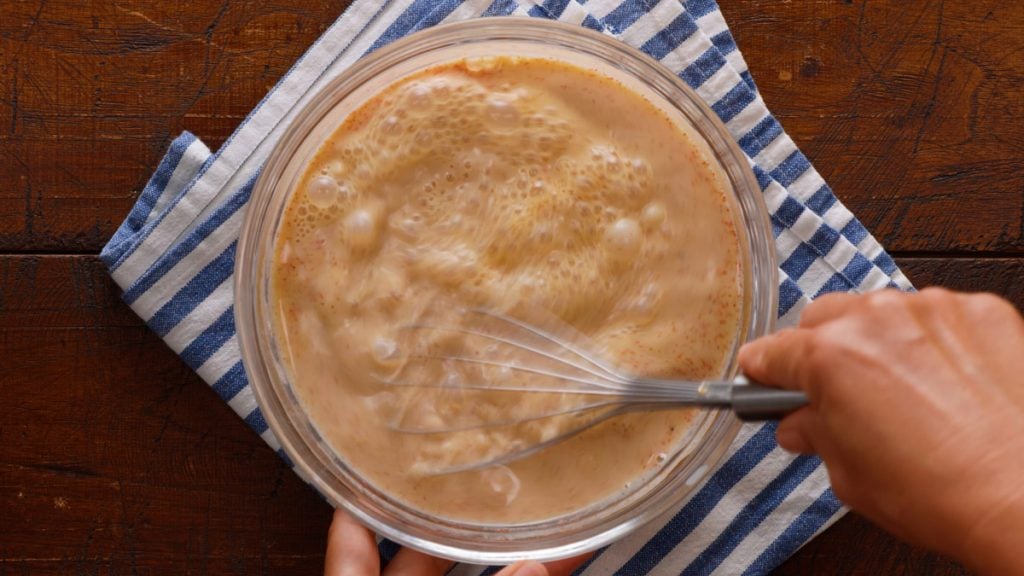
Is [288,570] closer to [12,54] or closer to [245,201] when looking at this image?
[245,201]

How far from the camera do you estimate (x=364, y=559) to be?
86 centimetres

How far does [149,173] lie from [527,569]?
0.56m

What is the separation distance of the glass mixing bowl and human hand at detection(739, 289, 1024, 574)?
214 millimetres

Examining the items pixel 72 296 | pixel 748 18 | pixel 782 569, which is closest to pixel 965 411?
pixel 782 569

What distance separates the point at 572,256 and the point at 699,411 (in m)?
0.19

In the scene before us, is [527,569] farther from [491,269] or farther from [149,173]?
[149,173]

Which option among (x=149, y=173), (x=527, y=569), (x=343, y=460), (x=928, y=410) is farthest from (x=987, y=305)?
(x=149, y=173)

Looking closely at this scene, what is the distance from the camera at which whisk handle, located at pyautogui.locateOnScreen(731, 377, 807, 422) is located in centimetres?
61

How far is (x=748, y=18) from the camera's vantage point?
3.16 ft

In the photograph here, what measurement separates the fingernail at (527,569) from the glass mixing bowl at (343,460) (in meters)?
0.01

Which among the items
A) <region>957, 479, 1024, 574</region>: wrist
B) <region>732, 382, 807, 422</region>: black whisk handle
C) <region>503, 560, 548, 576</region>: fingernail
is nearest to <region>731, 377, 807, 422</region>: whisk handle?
<region>732, 382, 807, 422</region>: black whisk handle

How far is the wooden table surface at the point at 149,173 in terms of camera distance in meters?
0.94

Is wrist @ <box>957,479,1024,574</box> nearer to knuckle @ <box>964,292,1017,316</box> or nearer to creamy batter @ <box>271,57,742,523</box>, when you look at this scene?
knuckle @ <box>964,292,1017,316</box>

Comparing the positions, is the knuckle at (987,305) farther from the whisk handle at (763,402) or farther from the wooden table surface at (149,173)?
the wooden table surface at (149,173)
